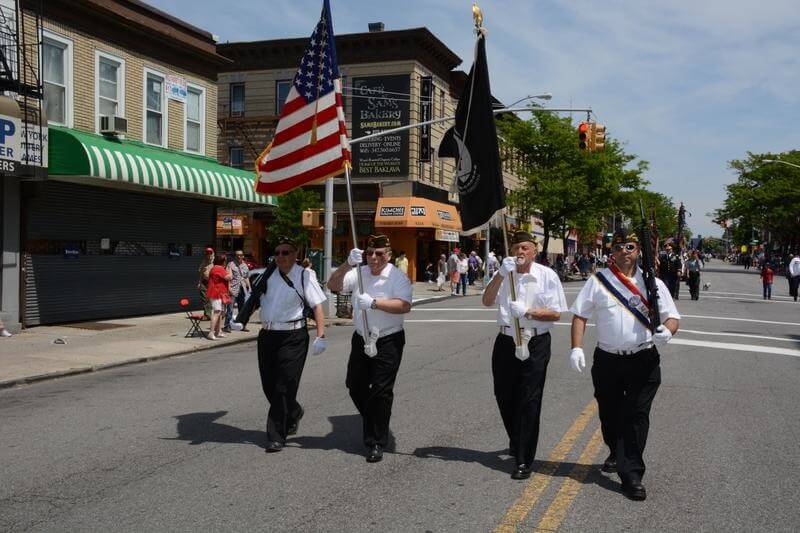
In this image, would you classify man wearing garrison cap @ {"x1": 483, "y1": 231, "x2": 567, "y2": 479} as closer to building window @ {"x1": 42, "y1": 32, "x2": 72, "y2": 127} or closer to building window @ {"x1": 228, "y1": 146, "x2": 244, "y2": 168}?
building window @ {"x1": 42, "y1": 32, "x2": 72, "y2": 127}

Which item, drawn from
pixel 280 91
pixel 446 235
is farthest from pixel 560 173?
pixel 280 91

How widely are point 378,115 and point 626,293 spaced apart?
3235 centimetres

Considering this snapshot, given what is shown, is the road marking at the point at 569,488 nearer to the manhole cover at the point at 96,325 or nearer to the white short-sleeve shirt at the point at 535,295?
the white short-sleeve shirt at the point at 535,295

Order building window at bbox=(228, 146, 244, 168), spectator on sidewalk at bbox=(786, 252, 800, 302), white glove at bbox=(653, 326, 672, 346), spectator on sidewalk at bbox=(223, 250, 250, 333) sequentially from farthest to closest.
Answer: building window at bbox=(228, 146, 244, 168)
spectator on sidewalk at bbox=(786, 252, 800, 302)
spectator on sidewalk at bbox=(223, 250, 250, 333)
white glove at bbox=(653, 326, 672, 346)

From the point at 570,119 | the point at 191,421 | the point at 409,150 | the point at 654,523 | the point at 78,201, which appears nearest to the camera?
the point at 654,523

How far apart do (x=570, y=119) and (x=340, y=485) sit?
140 feet

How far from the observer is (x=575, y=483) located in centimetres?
545

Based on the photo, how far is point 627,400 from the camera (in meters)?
5.30

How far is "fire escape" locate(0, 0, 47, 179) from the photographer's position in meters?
14.4

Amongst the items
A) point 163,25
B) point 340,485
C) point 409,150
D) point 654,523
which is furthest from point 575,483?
point 409,150

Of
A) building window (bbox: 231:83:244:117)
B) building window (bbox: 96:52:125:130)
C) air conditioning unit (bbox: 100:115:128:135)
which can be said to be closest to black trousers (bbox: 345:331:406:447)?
air conditioning unit (bbox: 100:115:128:135)

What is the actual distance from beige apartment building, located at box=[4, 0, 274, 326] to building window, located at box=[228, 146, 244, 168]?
16.9m

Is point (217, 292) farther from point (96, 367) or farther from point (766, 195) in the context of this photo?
point (766, 195)

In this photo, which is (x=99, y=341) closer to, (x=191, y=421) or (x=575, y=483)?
(x=191, y=421)
